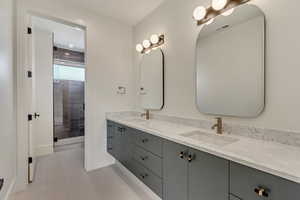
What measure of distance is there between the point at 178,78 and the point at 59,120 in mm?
3218

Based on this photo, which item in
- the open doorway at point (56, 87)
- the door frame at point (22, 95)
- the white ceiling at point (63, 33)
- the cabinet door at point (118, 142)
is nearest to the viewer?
the door frame at point (22, 95)

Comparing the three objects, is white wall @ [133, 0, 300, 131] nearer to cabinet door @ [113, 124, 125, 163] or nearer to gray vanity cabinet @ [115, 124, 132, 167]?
gray vanity cabinet @ [115, 124, 132, 167]

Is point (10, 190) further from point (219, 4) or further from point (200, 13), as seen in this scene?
point (219, 4)

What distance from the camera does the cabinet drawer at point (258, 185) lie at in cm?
66

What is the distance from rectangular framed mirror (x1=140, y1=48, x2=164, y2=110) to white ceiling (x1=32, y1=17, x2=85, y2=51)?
4.95 ft

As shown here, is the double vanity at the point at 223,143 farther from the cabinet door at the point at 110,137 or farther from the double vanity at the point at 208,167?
the cabinet door at the point at 110,137

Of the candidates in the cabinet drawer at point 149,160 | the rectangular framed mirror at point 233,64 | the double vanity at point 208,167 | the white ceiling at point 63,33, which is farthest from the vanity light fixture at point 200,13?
the white ceiling at point 63,33

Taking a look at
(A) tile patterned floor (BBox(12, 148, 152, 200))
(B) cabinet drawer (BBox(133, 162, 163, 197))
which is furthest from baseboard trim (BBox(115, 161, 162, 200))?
(B) cabinet drawer (BBox(133, 162, 163, 197))

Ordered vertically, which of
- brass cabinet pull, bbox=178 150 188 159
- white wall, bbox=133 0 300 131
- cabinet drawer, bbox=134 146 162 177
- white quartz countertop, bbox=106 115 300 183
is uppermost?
white wall, bbox=133 0 300 131

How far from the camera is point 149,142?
4.98 feet

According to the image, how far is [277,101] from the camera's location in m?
1.07

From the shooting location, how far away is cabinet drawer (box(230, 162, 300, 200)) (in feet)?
2.15

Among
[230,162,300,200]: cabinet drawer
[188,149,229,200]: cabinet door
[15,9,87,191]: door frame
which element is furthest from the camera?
[15,9,87,191]: door frame

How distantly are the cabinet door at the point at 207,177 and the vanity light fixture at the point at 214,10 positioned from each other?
1.31 m
